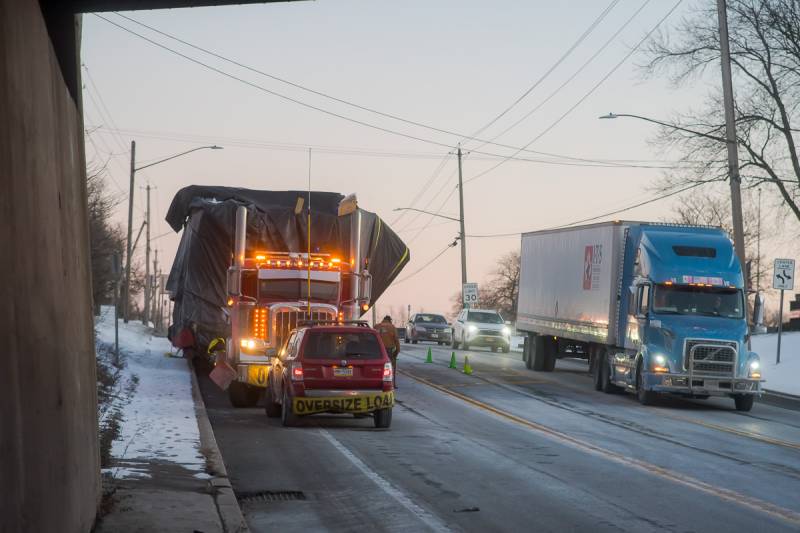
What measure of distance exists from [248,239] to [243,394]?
131 inches

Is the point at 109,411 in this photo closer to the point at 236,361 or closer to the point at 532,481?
the point at 236,361

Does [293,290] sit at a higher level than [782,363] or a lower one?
higher

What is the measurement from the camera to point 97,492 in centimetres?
1010

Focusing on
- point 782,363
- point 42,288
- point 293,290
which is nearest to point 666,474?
point 42,288

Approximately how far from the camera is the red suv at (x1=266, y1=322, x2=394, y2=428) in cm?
1909

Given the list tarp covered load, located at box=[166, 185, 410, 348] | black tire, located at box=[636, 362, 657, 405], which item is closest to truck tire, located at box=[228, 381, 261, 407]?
tarp covered load, located at box=[166, 185, 410, 348]

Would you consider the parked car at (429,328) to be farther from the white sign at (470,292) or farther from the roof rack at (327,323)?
the roof rack at (327,323)

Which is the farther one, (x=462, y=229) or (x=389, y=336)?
(x=462, y=229)

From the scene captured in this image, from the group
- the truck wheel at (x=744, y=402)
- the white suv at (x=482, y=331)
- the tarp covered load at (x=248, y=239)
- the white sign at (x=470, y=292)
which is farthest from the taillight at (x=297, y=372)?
the white sign at (x=470, y=292)

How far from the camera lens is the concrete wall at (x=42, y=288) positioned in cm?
653

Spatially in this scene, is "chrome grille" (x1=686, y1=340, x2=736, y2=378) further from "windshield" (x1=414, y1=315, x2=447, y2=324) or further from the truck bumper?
"windshield" (x1=414, y1=315, x2=447, y2=324)

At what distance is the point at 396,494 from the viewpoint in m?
12.4

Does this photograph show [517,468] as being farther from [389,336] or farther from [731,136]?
[731,136]

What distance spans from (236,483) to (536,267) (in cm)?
2516
